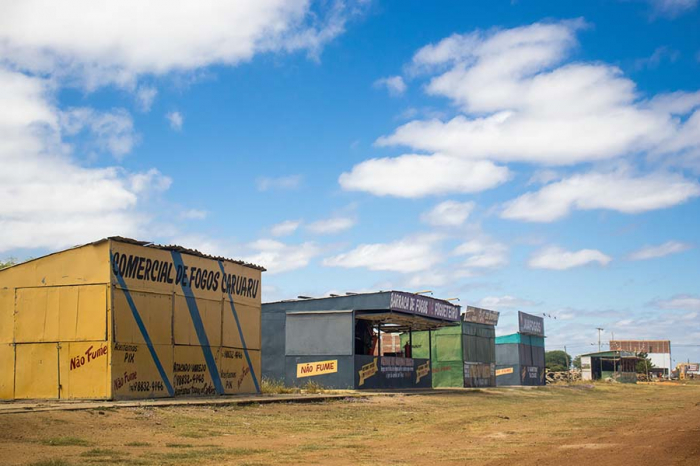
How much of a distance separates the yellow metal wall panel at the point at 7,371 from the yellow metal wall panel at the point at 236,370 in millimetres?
6520

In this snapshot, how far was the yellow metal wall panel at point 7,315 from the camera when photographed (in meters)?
21.2

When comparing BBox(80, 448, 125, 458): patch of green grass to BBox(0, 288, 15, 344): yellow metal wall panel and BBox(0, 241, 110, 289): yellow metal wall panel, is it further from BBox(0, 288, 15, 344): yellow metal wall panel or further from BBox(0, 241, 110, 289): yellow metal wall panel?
BBox(0, 288, 15, 344): yellow metal wall panel

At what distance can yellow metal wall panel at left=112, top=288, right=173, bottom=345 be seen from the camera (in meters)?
20.5

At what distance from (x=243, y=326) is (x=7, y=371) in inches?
323

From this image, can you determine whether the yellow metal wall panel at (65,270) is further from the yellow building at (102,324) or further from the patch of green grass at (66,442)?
the patch of green grass at (66,442)

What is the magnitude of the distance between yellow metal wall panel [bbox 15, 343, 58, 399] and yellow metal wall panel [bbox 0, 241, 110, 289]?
1854 millimetres

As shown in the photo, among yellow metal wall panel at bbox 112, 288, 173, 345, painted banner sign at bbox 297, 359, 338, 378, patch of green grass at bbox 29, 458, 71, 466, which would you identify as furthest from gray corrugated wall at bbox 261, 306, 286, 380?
patch of green grass at bbox 29, 458, 71, 466

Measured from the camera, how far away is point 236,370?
25.8 metres

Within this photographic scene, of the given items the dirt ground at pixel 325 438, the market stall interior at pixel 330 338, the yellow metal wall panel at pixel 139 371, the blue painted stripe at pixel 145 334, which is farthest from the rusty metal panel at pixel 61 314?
the market stall interior at pixel 330 338

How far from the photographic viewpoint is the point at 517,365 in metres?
57.3

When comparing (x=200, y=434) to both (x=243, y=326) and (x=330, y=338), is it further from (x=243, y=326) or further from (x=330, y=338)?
(x=330, y=338)

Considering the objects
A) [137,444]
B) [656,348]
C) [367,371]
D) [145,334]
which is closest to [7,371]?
[145,334]

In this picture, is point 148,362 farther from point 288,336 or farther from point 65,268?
point 288,336

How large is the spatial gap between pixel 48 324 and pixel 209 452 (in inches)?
409
